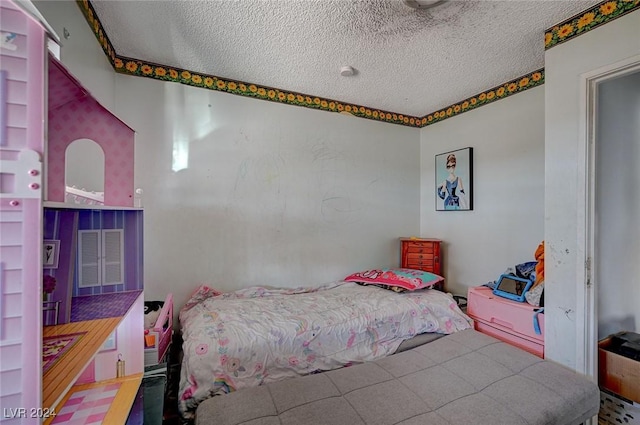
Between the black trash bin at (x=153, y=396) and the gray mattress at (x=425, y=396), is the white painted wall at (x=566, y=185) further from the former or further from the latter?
the black trash bin at (x=153, y=396)

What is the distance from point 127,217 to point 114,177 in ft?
0.57

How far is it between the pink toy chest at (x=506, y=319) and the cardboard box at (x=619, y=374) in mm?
328

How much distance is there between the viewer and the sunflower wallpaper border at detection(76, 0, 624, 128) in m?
1.52

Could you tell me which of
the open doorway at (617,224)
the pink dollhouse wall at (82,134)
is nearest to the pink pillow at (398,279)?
the open doorway at (617,224)

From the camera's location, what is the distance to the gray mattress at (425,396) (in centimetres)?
119

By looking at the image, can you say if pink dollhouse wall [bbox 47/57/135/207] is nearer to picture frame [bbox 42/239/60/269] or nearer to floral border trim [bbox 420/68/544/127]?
picture frame [bbox 42/239/60/269]

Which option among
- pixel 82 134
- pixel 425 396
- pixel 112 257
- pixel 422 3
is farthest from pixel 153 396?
pixel 422 3

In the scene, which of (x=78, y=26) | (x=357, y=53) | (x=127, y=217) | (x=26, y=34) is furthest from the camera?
(x=357, y=53)

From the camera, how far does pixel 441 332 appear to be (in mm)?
2188

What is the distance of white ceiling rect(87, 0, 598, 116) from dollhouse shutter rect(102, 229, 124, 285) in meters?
1.39

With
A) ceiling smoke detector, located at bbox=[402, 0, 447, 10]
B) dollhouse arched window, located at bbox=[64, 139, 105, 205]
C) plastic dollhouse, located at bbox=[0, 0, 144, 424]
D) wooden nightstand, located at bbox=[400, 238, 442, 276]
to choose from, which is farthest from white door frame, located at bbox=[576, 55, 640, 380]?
dollhouse arched window, located at bbox=[64, 139, 105, 205]

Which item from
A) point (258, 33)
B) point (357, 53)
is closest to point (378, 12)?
point (357, 53)

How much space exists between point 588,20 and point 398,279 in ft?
7.28

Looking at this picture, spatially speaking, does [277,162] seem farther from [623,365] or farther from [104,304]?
[623,365]
